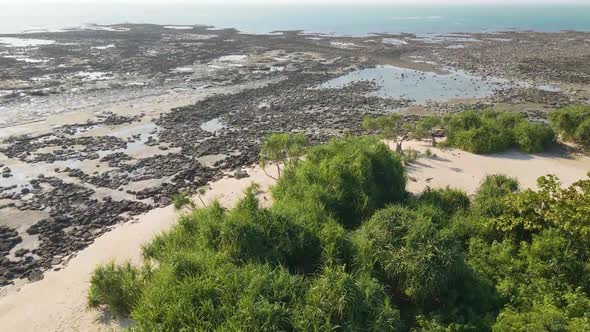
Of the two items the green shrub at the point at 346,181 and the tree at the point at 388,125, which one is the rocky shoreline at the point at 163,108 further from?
the green shrub at the point at 346,181

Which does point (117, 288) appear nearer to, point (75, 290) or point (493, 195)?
point (75, 290)

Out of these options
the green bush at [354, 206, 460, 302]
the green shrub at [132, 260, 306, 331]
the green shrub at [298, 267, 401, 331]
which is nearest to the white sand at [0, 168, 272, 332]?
the green shrub at [132, 260, 306, 331]

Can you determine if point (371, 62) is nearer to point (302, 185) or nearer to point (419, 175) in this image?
point (419, 175)

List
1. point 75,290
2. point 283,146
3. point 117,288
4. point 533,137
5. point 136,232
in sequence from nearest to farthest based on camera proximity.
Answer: point 117,288, point 75,290, point 136,232, point 283,146, point 533,137

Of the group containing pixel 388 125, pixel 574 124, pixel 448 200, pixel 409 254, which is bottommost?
pixel 448 200

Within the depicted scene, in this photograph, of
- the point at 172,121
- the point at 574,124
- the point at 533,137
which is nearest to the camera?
the point at 533,137

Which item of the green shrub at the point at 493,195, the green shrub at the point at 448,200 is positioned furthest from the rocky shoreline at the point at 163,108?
the green shrub at the point at 493,195

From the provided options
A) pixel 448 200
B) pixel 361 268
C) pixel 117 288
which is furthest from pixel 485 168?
pixel 117 288

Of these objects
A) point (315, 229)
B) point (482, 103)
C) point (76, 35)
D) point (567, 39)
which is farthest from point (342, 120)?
point (76, 35)
